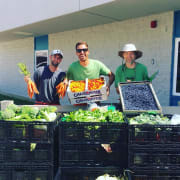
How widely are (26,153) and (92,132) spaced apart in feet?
2.64

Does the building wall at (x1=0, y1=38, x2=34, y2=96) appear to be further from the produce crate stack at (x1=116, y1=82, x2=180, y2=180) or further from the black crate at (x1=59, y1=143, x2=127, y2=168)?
the produce crate stack at (x1=116, y1=82, x2=180, y2=180)

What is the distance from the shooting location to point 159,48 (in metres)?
6.40

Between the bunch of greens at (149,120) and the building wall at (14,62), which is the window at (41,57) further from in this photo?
the bunch of greens at (149,120)

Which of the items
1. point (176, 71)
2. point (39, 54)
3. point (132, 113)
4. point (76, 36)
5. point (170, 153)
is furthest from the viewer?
point (39, 54)

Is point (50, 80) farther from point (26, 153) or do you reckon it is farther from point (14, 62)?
point (14, 62)

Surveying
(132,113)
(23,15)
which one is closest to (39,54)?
(23,15)

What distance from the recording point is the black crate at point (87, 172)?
8.50 ft

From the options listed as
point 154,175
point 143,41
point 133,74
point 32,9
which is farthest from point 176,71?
point 32,9

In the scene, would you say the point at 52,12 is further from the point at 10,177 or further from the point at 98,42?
the point at 10,177

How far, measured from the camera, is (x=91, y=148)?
259 centimetres

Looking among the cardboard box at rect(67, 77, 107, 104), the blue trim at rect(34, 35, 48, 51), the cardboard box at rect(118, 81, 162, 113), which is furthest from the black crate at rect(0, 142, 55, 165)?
the blue trim at rect(34, 35, 48, 51)

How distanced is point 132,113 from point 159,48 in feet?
12.8

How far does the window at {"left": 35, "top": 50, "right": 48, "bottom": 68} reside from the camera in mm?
11545

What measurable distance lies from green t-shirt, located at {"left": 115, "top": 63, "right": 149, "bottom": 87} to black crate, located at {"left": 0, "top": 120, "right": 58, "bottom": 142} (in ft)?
5.34
